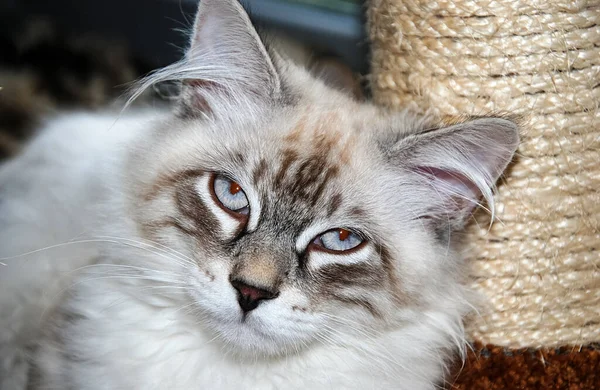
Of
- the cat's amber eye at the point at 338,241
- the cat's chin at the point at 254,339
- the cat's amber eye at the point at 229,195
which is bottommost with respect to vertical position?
the cat's chin at the point at 254,339

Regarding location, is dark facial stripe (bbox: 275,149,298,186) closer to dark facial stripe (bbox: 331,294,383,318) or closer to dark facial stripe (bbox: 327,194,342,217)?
dark facial stripe (bbox: 327,194,342,217)

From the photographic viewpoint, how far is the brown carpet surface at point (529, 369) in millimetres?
1574

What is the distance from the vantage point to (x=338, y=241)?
129cm

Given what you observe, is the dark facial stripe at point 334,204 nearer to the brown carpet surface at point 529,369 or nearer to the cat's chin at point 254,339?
the cat's chin at point 254,339

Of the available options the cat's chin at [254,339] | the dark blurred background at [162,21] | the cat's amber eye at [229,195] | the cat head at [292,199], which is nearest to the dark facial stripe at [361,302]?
the cat head at [292,199]

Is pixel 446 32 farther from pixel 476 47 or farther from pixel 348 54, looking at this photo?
pixel 348 54

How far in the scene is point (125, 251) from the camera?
1.38 metres

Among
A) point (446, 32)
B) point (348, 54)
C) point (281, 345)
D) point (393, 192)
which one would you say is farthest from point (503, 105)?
point (348, 54)

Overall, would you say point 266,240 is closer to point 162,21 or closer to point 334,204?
point 334,204

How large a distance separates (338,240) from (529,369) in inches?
27.8

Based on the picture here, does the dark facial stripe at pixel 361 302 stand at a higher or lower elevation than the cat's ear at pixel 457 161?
lower

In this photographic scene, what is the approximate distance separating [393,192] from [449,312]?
0.30 meters

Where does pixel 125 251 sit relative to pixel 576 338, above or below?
above

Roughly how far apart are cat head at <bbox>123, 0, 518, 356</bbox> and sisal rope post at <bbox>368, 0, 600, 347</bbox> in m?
0.20
